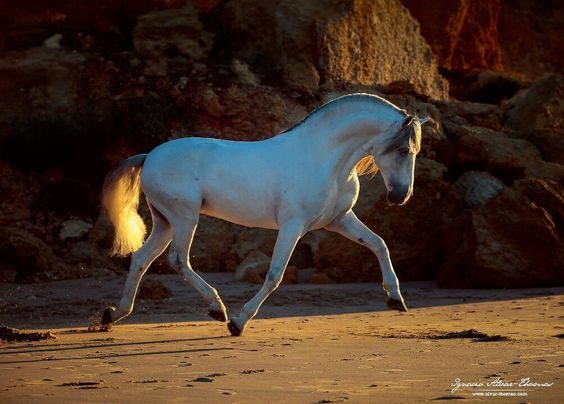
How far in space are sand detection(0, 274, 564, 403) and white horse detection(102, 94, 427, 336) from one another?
0.59m

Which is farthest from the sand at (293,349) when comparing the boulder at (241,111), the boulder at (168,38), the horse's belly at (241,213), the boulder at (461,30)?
the boulder at (461,30)

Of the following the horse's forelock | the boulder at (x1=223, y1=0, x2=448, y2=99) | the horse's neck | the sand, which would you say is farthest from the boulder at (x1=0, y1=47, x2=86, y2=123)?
the horse's forelock

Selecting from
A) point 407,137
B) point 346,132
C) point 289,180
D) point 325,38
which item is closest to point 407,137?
point 407,137

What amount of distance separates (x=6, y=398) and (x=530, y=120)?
1405cm

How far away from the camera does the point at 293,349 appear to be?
7.58m

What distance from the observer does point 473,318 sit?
32.9ft

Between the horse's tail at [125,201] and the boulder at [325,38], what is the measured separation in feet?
24.4

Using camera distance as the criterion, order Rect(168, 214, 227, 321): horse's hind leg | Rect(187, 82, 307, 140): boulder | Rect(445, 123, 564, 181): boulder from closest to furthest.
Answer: Rect(168, 214, 227, 321): horse's hind leg, Rect(445, 123, 564, 181): boulder, Rect(187, 82, 307, 140): boulder

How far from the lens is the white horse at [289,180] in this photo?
8.95 m

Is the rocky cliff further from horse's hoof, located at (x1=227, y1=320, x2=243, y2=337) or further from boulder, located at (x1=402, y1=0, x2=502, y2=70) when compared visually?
horse's hoof, located at (x1=227, y1=320, x2=243, y2=337)

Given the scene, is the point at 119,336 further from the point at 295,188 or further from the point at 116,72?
the point at 116,72

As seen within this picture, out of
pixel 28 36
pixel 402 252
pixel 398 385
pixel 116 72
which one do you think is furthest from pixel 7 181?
pixel 398 385

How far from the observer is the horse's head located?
29.6 ft

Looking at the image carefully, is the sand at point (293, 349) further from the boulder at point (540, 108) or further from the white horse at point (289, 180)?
the boulder at point (540, 108)
